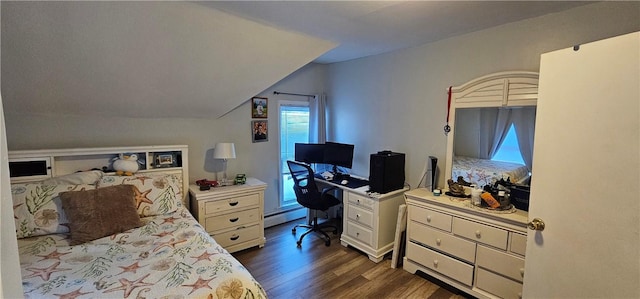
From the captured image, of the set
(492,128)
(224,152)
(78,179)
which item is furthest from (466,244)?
(78,179)

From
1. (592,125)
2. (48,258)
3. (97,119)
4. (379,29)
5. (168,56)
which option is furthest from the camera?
(97,119)

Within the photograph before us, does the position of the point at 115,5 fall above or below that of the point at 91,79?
above

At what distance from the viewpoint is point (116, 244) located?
1923mm

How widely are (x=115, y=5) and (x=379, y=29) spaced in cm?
191

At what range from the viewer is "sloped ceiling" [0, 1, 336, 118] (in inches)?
69.8

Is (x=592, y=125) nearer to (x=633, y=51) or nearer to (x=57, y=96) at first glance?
(x=633, y=51)

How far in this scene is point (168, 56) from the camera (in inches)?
87.7

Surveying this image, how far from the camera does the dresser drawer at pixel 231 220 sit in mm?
2863

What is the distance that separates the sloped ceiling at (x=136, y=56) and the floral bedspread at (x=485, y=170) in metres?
1.70

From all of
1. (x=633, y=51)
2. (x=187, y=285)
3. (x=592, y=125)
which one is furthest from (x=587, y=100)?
(x=187, y=285)

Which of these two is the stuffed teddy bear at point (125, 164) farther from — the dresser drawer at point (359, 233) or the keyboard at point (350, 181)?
the dresser drawer at point (359, 233)

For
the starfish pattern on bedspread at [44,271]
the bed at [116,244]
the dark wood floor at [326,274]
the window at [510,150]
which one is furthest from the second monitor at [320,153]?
the starfish pattern on bedspread at [44,271]

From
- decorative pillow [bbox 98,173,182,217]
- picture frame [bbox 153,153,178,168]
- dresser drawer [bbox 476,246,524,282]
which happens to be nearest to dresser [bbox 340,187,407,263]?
dresser drawer [bbox 476,246,524,282]

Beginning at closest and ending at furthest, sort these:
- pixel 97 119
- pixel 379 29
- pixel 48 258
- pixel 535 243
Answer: pixel 535 243
pixel 48 258
pixel 379 29
pixel 97 119
